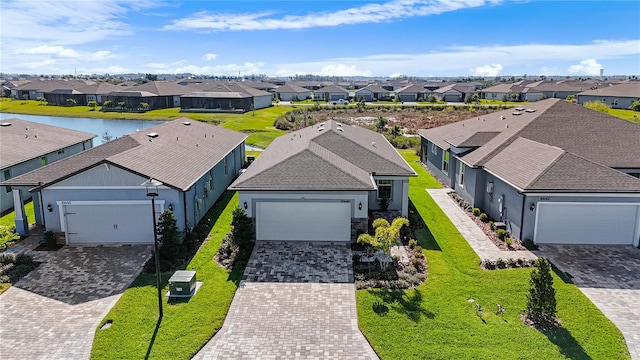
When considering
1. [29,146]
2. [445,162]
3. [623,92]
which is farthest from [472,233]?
[623,92]

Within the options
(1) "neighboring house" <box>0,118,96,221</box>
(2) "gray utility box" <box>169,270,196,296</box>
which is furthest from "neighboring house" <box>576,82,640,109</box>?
(2) "gray utility box" <box>169,270,196,296</box>

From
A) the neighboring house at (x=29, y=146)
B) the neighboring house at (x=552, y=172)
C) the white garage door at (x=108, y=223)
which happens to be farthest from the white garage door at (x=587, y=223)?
the neighboring house at (x=29, y=146)

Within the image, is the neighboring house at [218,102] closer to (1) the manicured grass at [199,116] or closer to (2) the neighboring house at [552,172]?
(1) the manicured grass at [199,116]

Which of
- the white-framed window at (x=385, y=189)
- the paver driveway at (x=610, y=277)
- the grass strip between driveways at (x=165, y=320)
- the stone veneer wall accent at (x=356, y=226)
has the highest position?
the white-framed window at (x=385, y=189)

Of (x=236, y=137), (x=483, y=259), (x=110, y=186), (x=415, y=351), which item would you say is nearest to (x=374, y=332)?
(x=415, y=351)

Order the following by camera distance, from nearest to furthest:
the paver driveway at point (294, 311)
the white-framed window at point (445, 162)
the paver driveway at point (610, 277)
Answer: the paver driveway at point (294, 311), the paver driveway at point (610, 277), the white-framed window at point (445, 162)

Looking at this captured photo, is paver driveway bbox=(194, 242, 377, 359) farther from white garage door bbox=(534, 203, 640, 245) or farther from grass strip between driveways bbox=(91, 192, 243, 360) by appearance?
white garage door bbox=(534, 203, 640, 245)
